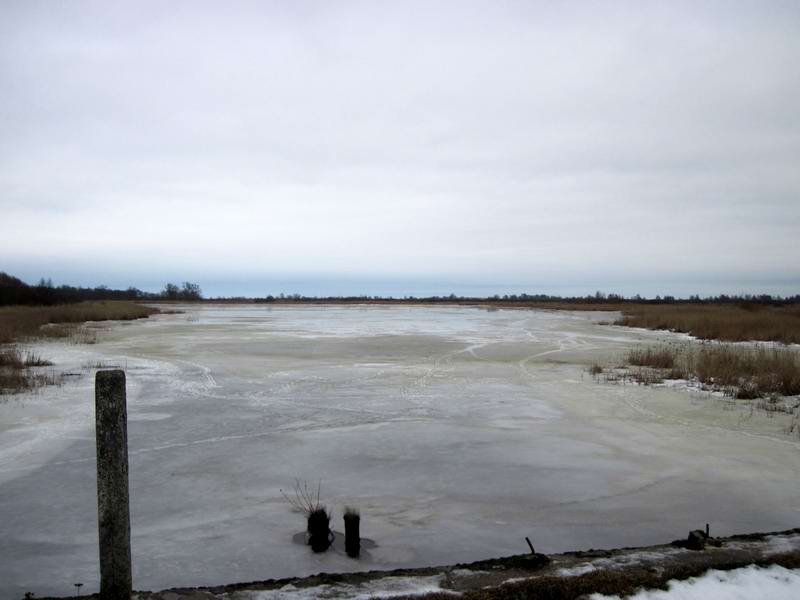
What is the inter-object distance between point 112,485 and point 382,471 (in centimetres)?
317

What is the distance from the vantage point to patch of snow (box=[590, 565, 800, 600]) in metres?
3.00

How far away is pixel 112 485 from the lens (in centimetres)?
293

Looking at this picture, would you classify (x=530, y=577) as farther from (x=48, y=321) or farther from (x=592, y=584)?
(x=48, y=321)

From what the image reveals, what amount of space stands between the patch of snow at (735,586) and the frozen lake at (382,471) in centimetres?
93

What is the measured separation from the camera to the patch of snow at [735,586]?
300 centimetres

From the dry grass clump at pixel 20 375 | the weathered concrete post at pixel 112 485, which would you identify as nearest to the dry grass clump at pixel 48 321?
the dry grass clump at pixel 20 375

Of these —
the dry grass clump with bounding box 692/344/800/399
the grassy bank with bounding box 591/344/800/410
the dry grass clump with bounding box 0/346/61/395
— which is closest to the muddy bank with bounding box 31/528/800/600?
the grassy bank with bounding box 591/344/800/410

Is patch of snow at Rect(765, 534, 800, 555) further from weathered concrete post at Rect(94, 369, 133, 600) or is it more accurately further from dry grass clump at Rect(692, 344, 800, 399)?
dry grass clump at Rect(692, 344, 800, 399)

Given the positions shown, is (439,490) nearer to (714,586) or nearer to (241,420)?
(714,586)

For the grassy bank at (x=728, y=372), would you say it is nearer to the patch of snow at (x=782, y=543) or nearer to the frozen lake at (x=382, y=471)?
the frozen lake at (x=382, y=471)

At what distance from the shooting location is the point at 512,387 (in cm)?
1070

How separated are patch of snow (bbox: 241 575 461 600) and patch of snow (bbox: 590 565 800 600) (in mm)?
851

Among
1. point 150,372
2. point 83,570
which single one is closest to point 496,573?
point 83,570

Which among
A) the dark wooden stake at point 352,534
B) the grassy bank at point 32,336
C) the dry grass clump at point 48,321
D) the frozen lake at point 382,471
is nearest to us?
the dark wooden stake at point 352,534
